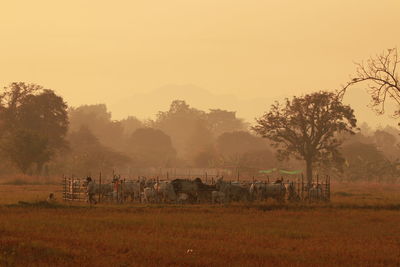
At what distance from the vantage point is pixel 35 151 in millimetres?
79312

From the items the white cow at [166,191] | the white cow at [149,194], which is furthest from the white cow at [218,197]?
the white cow at [149,194]

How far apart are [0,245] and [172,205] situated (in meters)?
21.6

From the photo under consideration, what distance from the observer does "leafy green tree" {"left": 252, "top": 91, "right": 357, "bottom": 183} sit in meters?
77.6

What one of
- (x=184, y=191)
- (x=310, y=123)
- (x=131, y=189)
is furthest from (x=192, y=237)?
(x=310, y=123)

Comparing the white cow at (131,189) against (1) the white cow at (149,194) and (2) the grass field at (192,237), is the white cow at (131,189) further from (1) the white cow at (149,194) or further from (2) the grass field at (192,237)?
(2) the grass field at (192,237)

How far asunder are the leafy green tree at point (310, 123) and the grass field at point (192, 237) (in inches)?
1604

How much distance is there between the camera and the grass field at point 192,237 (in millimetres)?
18906

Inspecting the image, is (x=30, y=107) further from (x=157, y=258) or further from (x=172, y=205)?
(x=157, y=258)

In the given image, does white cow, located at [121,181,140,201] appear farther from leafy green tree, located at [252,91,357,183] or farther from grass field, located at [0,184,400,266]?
leafy green tree, located at [252,91,357,183]

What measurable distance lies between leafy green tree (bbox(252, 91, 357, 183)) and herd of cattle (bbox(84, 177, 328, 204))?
31.7m

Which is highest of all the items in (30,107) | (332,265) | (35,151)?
(30,107)

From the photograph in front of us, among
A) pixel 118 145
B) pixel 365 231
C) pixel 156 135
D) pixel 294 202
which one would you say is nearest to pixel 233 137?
pixel 156 135

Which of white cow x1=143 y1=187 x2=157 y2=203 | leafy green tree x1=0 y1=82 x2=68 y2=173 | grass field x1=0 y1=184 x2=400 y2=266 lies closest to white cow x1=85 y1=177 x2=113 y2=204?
white cow x1=143 y1=187 x2=157 y2=203

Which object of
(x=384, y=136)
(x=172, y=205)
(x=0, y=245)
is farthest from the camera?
Result: (x=384, y=136)
